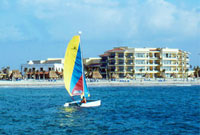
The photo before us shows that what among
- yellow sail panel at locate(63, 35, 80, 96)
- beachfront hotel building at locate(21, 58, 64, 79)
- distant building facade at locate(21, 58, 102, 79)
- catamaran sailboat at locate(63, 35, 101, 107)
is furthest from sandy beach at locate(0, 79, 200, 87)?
yellow sail panel at locate(63, 35, 80, 96)

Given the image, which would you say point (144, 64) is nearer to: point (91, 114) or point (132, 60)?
point (132, 60)

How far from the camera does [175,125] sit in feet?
102

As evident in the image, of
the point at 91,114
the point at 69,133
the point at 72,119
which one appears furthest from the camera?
the point at 91,114

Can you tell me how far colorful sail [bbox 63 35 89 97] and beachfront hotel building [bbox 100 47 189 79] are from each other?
91.6 m

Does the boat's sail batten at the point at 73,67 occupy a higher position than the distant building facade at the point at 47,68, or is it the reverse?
the distant building facade at the point at 47,68

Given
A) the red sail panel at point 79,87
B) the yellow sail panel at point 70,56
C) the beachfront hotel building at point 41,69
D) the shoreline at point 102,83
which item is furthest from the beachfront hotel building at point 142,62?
the yellow sail panel at point 70,56

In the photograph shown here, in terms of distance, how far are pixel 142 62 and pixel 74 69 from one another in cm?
9637

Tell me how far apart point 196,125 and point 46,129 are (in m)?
11.8

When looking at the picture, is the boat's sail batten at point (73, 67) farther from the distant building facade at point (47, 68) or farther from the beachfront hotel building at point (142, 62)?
the distant building facade at point (47, 68)

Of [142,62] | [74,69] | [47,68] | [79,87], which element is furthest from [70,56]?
[47,68]

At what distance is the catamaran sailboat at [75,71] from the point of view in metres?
41.8

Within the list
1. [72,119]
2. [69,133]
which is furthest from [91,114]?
[69,133]

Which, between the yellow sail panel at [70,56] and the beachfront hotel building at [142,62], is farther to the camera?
the beachfront hotel building at [142,62]

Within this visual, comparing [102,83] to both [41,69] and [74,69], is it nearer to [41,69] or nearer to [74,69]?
[41,69]
